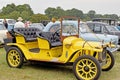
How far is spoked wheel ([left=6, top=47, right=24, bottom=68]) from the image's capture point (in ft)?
28.4

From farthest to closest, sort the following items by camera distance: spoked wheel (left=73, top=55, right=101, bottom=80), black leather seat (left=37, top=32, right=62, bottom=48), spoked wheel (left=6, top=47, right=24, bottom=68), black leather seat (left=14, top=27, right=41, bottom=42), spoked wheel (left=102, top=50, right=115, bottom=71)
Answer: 1. black leather seat (left=14, top=27, right=41, bottom=42)
2. spoked wheel (left=6, top=47, right=24, bottom=68)
3. spoked wheel (left=102, top=50, right=115, bottom=71)
4. black leather seat (left=37, top=32, right=62, bottom=48)
5. spoked wheel (left=73, top=55, right=101, bottom=80)

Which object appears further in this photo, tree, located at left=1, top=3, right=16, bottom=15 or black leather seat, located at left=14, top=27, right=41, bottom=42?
tree, located at left=1, top=3, right=16, bottom=15

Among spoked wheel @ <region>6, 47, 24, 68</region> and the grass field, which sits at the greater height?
spoked wheel @ <region>6, 47, 24, 68</region>

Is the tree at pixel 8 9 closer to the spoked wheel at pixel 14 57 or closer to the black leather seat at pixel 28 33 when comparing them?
the black leather seat at pixel 28 33

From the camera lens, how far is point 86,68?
24.2 feet

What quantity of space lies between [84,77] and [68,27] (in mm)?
1957

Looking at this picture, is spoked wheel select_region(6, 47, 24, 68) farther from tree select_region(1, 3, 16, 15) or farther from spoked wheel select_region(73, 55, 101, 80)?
tree select_region(1, 3, 16, 15)

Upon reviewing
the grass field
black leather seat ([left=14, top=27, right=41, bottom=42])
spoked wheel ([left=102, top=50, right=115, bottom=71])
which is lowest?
the grass field

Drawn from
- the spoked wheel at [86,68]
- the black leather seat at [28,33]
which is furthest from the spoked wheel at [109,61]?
the black leather seat at [28,33]

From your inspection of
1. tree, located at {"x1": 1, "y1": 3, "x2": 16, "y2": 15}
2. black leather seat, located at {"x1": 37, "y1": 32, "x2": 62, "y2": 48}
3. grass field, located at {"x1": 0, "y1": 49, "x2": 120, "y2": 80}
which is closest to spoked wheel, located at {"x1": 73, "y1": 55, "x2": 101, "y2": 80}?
grass field, located at {"x1": 0, "y1": 49, "x2": 120, "y2": 80}

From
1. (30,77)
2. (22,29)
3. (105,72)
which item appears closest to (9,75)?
(30,77)

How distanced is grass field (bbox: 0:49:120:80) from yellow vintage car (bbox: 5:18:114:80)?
0.30m

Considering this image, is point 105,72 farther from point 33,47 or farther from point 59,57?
point 33,47

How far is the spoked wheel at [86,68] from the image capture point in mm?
7176
